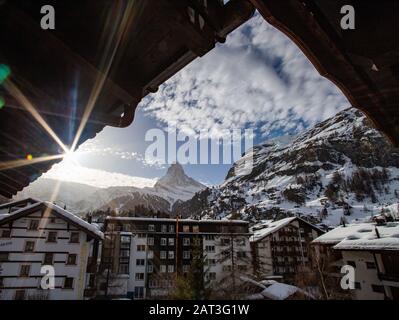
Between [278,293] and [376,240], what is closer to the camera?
[376,240]

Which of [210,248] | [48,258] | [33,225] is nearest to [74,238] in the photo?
[48,258]

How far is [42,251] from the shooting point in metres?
21.5

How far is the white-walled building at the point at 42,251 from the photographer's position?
65.0 feet

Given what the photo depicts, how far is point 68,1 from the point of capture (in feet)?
7.33

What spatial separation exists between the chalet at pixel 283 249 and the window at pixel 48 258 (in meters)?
35.1

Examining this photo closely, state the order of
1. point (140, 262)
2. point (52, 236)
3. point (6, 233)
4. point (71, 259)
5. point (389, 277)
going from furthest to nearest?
point (140, 262), point (52, 236), point (6, 233), point (71, 259), point (389, 277)

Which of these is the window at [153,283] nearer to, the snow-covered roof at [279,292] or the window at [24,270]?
the snow-covered roof at [279,292]

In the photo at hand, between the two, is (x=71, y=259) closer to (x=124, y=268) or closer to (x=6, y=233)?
(x=6, y=233)

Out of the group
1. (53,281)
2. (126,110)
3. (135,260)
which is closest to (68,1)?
(126,110)

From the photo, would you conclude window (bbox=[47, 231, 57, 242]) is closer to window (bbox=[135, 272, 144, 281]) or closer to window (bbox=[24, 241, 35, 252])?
window (bbox=[24, 241, 35, 252])

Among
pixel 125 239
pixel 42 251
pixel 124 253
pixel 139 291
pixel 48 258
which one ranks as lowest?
pixel 139 291

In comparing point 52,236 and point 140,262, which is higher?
point 52,236

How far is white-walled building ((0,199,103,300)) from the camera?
19812 mm

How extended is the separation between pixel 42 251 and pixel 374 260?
30.7 meters
